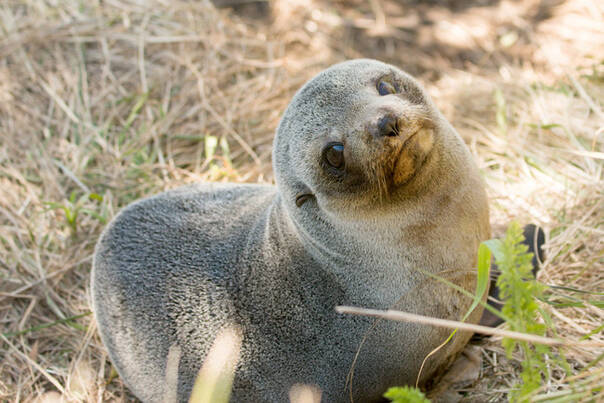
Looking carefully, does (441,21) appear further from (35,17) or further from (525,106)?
(35,17)

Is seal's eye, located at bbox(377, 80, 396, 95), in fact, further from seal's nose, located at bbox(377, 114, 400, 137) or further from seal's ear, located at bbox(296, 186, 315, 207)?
seal's ear, located at bbox(296, 186, 315, 207)

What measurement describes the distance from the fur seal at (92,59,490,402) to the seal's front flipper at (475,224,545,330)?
224 millimetres

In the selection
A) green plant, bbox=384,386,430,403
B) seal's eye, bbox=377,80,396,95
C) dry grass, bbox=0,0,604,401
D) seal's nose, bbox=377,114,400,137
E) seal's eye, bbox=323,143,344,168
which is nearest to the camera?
green plant, bbox=384,386,430,403

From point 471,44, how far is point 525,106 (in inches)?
66.9

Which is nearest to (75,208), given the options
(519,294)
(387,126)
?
(387,126)

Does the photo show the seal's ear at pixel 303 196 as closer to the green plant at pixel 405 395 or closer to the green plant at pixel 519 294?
the green plant at pixel 519 294

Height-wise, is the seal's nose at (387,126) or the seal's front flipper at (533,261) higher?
the seal's nose at (387,126)

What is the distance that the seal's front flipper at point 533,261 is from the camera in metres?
3.15

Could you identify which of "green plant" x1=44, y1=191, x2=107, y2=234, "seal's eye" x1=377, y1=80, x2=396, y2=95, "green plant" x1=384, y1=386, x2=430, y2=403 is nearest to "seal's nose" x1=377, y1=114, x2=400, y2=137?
"seal's eye" x1=377, y1=80, x2=396, y2=95

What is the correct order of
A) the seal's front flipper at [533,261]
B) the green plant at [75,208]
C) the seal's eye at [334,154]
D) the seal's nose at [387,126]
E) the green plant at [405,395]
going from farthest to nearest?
1. the green plant at [75,208]
2. the seal's front flipper at [533,261]
3. the seal's eye at [334,154]
4. the seal's nose at [387,126]
5. the green plant at [405,395]

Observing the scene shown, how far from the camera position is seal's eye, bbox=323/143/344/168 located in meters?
2.58

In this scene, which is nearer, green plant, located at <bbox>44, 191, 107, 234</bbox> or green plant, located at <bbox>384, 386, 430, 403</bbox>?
green plant, located at <bbox>384, 386, 430, 403</bbox>

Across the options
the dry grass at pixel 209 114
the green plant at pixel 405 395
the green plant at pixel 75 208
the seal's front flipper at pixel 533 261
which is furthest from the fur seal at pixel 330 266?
the green plant at pixel 75 208

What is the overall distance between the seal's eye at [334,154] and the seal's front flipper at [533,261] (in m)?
1.19
